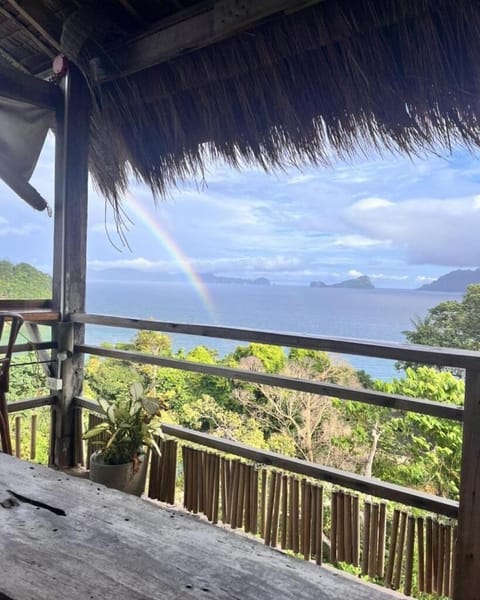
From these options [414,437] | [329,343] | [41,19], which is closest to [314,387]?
[329,343]

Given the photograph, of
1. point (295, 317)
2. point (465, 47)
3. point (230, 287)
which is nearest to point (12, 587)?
point (465, 47)

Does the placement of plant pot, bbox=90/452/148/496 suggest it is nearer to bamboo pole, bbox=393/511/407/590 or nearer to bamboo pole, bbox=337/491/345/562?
bamboo pole, bbox=337/491/345/562

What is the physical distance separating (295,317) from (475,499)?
1801cm

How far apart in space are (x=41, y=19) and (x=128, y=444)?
7.77 feet

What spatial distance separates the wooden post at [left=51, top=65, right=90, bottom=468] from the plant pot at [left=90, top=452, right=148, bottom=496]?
0.66 m

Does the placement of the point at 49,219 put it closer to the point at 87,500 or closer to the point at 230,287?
the point at 87,500

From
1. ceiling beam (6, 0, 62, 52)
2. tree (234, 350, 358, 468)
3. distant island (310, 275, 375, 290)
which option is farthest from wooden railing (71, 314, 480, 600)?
distant island (310, 275, 375, 290)

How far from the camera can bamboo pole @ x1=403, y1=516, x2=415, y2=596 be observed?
5.51 ft

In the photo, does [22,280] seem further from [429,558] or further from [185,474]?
[429,558]

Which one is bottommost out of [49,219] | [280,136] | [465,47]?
[49,219]

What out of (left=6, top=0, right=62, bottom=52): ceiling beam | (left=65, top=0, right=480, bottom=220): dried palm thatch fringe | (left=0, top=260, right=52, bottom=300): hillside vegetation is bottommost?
(left=0, top=260, right=52, bottom=300): hillside vegetation

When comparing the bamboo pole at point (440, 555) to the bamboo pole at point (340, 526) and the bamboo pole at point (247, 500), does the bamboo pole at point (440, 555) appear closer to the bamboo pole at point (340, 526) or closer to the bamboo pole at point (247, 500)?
the bamboo pole at point (340, 526)

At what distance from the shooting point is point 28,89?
2.67 metres

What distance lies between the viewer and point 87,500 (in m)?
0.87
